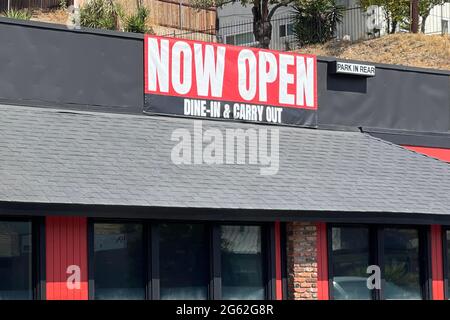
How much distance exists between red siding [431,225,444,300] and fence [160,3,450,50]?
27.1 meters

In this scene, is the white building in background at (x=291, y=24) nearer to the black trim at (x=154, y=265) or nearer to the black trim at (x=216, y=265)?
the black trim at (x=216, y=265)

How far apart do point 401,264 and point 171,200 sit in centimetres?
570

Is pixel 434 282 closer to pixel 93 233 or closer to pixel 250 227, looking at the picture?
pixel 250 227

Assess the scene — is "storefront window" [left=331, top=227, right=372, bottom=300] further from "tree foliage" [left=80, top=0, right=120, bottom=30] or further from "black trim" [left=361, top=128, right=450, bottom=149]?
"tree foliage" [left=80, top=0, right=120, bottom=30]

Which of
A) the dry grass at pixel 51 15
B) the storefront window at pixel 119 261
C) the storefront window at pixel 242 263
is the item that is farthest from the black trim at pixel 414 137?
the dry grass at pixel 51 15

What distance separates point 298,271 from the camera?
62.6 ft

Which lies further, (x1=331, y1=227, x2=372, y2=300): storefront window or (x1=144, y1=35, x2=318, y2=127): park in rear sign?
(x1=144, y1=35, x2=318, y2=127): park in rear sign

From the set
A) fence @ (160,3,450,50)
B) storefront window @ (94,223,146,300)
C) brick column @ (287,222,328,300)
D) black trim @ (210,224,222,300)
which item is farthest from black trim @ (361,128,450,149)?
fence @ (160,3,450,50)

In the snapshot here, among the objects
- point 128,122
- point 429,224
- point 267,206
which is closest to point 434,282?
point 429,224

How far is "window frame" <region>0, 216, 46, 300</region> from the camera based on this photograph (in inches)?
649

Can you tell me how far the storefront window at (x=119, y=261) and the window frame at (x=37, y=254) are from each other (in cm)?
100

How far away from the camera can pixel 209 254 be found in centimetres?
1841

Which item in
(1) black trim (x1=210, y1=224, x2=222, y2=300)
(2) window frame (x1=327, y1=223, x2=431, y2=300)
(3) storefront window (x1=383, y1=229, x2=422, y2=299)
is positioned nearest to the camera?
(1) black trim (x1=210, y1=224, x2=222, y2=300)

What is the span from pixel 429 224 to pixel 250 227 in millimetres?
3453
